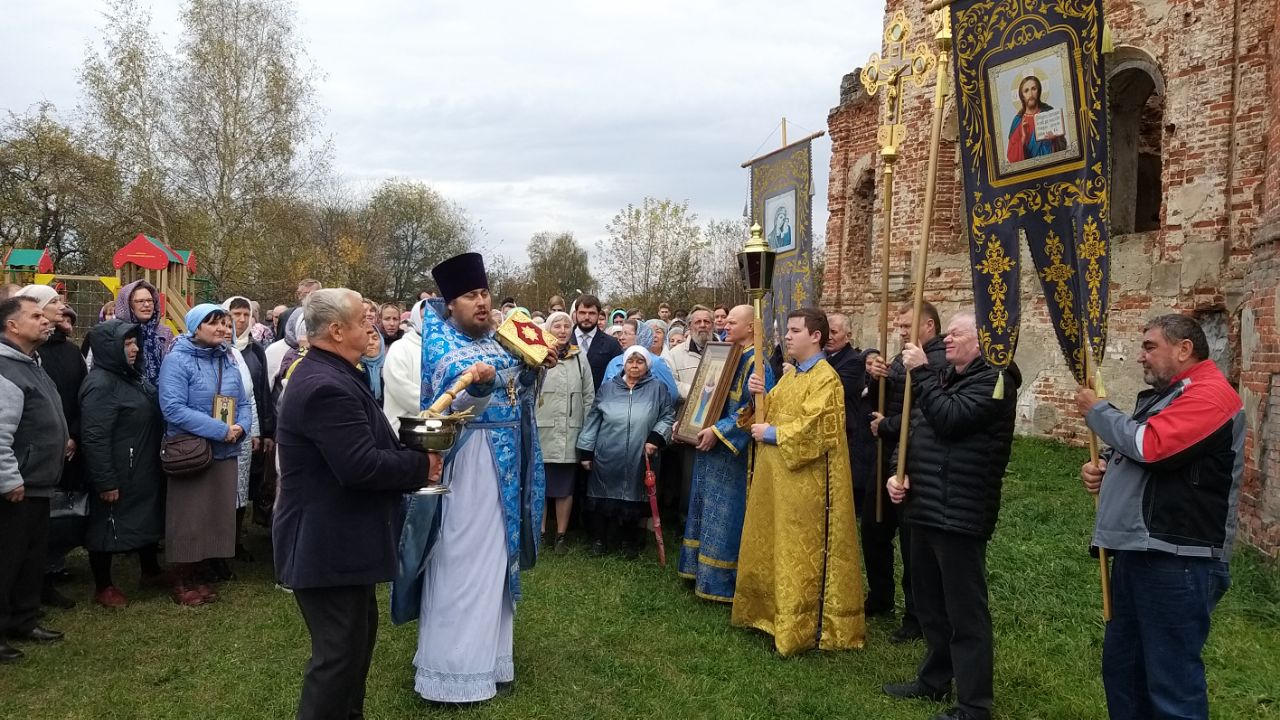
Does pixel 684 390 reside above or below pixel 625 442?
above

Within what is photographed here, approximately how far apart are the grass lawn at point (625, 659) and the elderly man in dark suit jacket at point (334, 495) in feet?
3.88

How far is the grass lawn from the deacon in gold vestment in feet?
0.58

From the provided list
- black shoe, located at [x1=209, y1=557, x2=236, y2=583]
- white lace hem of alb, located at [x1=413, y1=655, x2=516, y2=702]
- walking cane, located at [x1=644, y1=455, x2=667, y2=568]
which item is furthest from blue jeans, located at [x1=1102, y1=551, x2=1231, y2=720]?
black shoe, located at [x1=209, y1=557, x2=236, y2=583]

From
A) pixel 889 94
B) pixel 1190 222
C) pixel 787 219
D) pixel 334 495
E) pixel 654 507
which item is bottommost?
pixel 654 507

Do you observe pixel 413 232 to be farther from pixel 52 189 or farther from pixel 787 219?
pixel 787 219

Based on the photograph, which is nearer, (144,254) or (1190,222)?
(1190,222)

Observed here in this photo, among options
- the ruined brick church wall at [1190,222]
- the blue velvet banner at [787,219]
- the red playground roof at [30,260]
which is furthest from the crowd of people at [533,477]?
the red playground roof at [30,260]

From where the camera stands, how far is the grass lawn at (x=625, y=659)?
446 centimetres

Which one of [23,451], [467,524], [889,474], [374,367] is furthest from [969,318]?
[23,451]

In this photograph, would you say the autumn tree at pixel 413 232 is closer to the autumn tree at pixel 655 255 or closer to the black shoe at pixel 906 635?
the autumn tree at pixel 655 255

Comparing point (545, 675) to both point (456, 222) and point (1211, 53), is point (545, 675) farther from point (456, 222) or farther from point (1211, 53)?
point (456, 222)

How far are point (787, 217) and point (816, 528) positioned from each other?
3.01 metres

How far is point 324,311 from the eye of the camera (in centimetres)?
332

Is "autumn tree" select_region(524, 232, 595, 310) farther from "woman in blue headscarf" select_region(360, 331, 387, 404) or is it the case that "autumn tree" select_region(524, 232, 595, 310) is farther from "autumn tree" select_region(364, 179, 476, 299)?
"woman in blue headscarf" select_region(360, 331, 387, 404)
